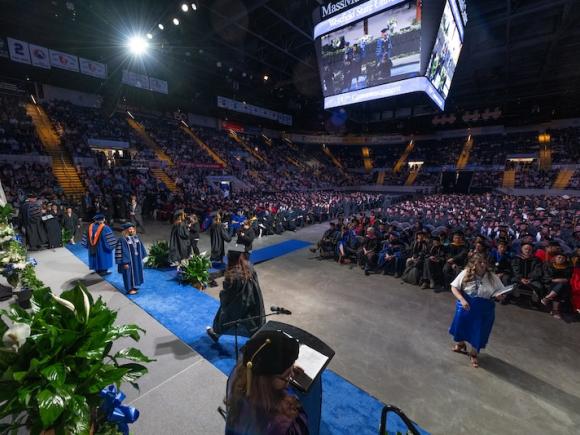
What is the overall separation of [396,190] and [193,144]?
2579cm

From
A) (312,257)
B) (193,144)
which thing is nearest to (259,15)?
(312,257)

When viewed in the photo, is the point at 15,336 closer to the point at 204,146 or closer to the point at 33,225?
the point at 33,225

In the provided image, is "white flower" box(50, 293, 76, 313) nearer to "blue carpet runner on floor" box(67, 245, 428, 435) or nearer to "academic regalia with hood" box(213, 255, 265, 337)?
"academic regalia with hood" box(213, 255, 265, 337)

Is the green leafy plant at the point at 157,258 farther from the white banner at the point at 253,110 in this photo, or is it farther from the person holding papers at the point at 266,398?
the white banner at the point at 253,110

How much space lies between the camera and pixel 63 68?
1836 cm

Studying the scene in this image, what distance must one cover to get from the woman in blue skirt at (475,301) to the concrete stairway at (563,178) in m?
30.0

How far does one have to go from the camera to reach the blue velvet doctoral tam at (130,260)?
549 cm

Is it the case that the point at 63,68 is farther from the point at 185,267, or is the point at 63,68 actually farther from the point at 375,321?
the point at 375,321

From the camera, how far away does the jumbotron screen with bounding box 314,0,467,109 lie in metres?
6.36

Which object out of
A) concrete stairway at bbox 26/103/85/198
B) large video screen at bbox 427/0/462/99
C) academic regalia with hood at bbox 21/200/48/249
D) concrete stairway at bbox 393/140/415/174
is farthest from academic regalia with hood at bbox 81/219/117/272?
concrete stairway at bbox 393/140/415/174

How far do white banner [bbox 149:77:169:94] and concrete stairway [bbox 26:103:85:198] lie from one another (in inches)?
319

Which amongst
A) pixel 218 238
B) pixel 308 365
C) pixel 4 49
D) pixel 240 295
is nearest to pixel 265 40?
pixel 218 238

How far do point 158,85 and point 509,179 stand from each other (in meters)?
35.8

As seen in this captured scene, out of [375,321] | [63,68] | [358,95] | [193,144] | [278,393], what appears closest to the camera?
[278,393]
